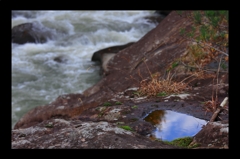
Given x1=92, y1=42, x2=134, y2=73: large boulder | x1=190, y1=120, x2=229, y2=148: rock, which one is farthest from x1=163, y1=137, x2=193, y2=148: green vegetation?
x1=92, y1=42, x2=134, y2=73: large boulder

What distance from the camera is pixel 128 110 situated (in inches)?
167

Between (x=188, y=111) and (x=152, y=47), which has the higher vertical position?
(x=152, y=47)

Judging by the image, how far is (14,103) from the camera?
9.44m

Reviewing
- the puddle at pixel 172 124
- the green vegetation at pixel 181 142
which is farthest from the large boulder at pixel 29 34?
the green vegetation at pixel 181 142

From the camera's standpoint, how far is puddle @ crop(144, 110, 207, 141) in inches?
135

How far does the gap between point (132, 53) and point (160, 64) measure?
6.07 ft

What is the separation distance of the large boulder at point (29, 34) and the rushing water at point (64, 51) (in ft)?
0.82

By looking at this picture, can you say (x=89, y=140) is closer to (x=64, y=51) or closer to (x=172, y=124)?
(x=172, y=124)

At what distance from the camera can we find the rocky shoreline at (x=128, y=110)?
9.37ft

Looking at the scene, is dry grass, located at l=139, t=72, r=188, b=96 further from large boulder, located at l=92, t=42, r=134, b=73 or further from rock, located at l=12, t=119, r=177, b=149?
large boulder, located at l=92, t=42, r=134, b=73

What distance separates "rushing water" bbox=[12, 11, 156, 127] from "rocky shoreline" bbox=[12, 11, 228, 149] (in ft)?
8.42

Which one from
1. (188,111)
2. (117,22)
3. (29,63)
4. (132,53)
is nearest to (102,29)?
(117,22)

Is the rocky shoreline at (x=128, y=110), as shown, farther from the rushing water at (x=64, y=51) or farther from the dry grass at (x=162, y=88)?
the rushing water at (x=64, y=51)
